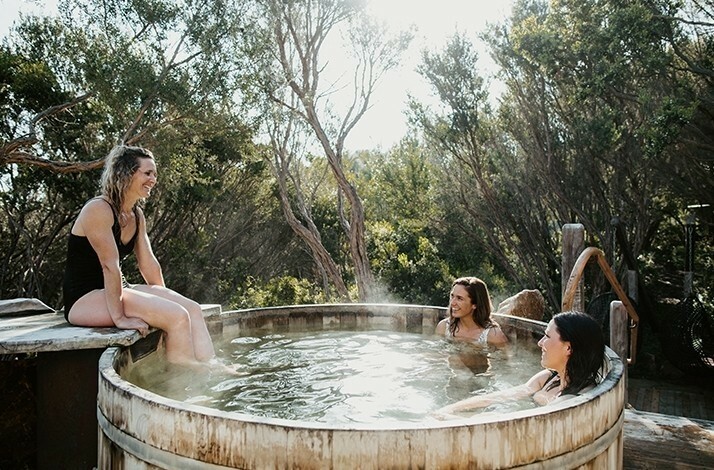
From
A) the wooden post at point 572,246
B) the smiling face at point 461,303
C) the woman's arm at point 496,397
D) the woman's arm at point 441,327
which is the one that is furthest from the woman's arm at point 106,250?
the wooden post at point 572,246

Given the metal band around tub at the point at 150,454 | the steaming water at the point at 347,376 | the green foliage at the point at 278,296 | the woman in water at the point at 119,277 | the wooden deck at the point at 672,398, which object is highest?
the woman in water at the point at 119,277

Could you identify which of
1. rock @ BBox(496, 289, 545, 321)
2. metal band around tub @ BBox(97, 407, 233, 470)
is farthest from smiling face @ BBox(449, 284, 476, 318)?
metal band around tub @ BBox(97, 407, 233, 470)

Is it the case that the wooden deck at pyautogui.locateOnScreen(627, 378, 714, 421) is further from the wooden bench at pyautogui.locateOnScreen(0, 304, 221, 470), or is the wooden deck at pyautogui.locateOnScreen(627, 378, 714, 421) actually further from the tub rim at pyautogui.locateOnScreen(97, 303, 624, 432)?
the wooden bench at pyautogui.locateOnScreen(0, 304, 221, 470)

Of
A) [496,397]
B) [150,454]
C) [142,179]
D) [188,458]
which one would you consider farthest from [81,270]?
[496,397]

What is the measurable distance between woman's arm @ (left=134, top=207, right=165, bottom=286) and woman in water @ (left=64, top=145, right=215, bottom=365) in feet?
0.12

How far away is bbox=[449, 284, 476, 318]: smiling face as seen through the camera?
12.9 feet

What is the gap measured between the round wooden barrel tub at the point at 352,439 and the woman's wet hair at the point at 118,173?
4.06ft

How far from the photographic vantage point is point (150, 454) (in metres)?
1.70

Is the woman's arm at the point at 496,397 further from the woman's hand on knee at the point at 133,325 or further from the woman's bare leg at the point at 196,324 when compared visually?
the woman's hand on knee at the point at 133,325

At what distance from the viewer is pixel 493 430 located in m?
1.52

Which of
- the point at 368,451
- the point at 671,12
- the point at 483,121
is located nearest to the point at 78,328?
the point at 368,451

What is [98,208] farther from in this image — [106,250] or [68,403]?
[68,403]

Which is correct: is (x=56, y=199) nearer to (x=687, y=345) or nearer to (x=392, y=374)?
(x=392, y=374)

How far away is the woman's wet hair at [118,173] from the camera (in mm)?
2887
